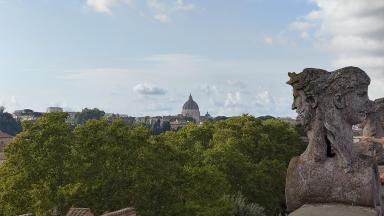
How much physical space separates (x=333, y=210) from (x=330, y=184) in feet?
1.06

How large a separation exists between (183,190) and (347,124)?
3198cm

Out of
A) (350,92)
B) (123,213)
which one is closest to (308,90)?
(350,92)

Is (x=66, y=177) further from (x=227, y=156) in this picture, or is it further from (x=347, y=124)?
(x=347, y=124)

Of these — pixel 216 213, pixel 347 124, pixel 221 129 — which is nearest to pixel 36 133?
pixel 216 213

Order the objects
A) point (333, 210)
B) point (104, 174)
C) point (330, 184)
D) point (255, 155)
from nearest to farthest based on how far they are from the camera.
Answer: point (333, 210), point (330, 184), point (104, 174), point (255, 155)

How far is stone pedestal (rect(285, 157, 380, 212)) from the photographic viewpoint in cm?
630

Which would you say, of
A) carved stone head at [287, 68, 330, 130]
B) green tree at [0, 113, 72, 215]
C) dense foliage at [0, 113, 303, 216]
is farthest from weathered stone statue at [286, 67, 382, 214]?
green tree at [0, 113, 72, 215]

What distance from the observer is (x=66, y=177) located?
34688 millimetres

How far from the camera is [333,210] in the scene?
249 inches

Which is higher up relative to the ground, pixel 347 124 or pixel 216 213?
pixel 347 124

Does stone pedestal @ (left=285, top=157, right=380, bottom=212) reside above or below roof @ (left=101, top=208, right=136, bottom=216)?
above

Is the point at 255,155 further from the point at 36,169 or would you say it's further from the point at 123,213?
the point at 123,213

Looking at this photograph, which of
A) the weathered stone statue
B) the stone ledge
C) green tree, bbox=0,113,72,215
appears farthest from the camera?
green tree, bbox=0,113,72,215

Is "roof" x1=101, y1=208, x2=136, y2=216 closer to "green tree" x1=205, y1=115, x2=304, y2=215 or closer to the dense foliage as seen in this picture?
the dense foliage
